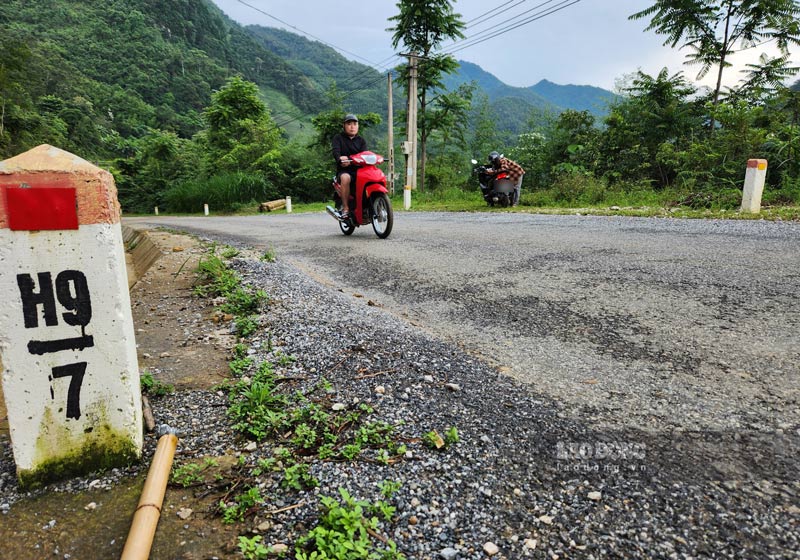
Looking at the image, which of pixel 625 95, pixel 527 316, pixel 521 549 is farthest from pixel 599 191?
pixel 521 549

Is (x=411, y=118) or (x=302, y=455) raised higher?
(x=411, y=118)

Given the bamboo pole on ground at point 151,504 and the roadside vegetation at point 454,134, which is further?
the roadside vegetation at point 454,134

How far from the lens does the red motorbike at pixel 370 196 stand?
22.7 feet

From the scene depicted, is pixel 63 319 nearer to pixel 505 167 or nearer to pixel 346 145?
pixel 346 145

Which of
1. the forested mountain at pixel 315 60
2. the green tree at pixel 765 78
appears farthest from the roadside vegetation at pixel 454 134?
the forested mountain at pixel 315 60

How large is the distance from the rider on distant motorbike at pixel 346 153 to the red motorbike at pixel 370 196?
90 millimetres

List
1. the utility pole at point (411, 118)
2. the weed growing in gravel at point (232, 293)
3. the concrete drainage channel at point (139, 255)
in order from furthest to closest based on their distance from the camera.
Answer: the utility pole at point (411, 118) → the concrete drainage channel at point (139, 255) → the weed growing in gravel at point (232, 293)

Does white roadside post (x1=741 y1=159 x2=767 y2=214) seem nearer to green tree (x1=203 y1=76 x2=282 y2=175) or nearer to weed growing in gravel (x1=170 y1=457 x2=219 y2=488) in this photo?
weed growing in gravel (x1=170 y1=457 x2=219 y2=488)

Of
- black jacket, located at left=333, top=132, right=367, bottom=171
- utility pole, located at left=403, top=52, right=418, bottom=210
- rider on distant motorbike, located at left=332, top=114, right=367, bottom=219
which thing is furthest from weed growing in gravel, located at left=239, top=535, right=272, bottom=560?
utility pole, located at left=403, top=52, right=418, bottom=210

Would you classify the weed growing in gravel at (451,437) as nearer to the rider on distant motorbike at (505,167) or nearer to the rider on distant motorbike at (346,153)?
the rider on distant motorbike at (346,153)

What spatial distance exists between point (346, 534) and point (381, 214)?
6.00 metres

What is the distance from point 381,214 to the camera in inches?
281

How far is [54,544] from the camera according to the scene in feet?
4.75

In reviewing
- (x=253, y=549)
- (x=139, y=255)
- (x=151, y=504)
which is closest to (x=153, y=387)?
(x=151, y=504)
